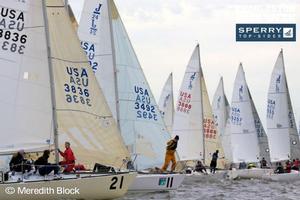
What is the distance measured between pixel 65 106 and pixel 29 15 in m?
2.57

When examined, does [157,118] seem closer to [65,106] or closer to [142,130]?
[142,130]

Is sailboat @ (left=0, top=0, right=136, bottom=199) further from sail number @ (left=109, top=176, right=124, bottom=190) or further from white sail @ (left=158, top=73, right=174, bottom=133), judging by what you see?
white sail @ (left=158, top=73, right=174, bottom=133)

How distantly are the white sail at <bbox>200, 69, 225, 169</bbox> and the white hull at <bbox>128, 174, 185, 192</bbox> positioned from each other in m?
16.6

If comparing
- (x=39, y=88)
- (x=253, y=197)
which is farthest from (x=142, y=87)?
(x=39, y=88)

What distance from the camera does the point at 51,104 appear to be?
70.5 feet

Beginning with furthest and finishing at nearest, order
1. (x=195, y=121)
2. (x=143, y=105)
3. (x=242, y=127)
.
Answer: (x=242, y=127), (x=195, y=121), (x=143, y=105)

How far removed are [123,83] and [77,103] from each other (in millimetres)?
6981

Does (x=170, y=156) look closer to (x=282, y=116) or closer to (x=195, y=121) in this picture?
(x=195, y=121)

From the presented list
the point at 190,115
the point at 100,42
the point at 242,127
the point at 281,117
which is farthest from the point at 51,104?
the point at 242,127

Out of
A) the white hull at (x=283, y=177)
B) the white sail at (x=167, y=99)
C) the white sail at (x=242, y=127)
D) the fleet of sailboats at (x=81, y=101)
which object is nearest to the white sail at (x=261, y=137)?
the white sail at (x=242, y=127)

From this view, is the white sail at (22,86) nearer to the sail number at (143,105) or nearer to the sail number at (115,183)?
the sail number at (115,183)

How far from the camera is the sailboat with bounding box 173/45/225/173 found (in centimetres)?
4266

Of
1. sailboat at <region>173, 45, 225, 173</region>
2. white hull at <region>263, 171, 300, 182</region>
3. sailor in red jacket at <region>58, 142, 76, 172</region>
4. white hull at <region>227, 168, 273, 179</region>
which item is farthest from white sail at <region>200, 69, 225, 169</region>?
sailor in red jacket at <region>58, 142, 76, 172</region>

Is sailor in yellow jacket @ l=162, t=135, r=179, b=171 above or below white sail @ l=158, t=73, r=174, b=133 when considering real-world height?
below
